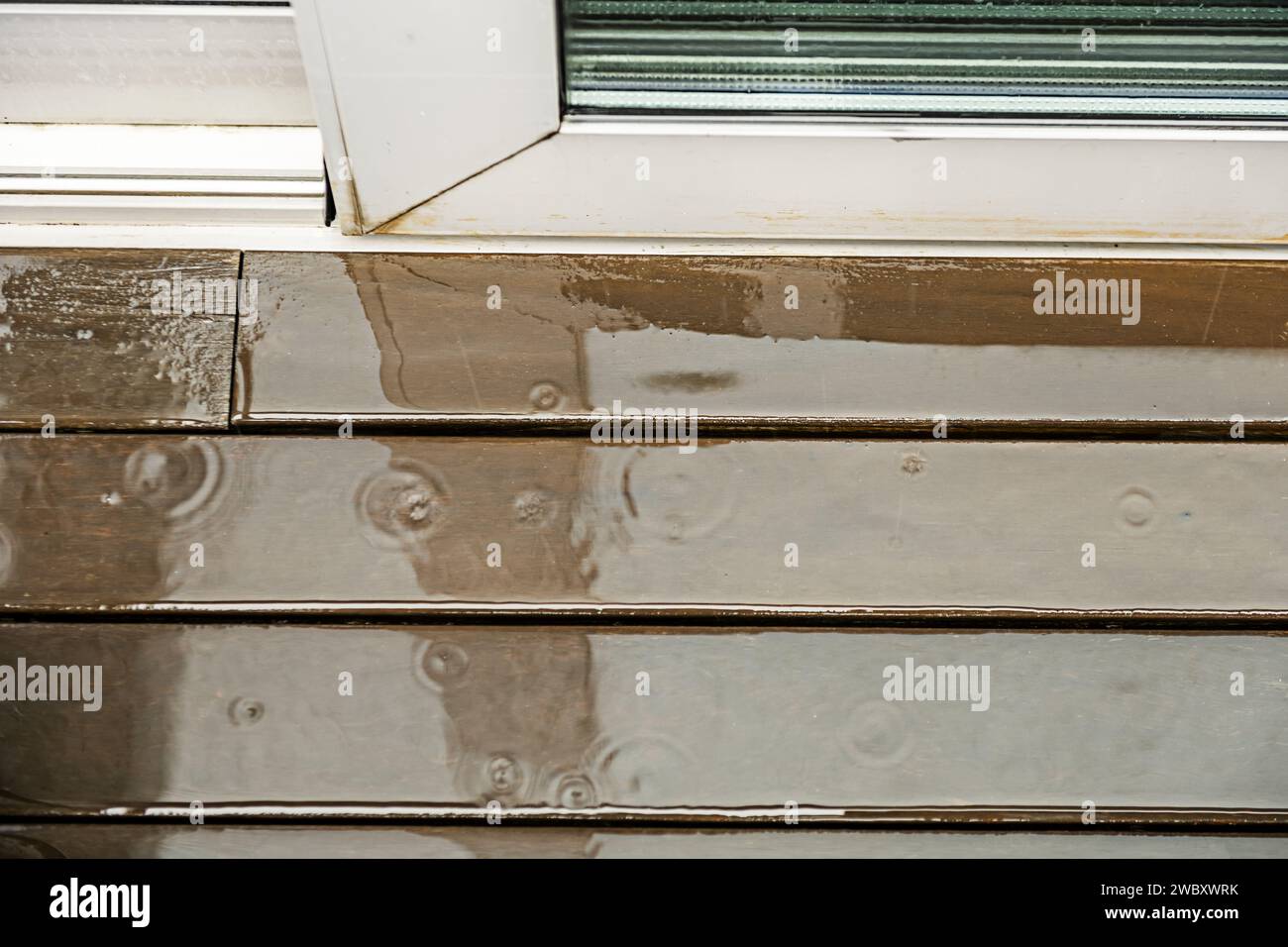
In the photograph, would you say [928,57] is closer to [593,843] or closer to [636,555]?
[636,555]

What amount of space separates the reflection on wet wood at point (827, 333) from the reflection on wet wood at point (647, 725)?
18cm

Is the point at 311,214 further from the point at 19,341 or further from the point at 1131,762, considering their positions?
the point at 1131,762

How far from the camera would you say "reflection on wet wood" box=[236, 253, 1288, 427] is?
64 centimetres

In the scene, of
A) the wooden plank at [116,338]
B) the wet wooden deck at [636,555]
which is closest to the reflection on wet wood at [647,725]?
the wet wooden deck at [636,555]

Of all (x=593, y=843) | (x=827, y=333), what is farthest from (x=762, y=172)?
(x=593, y=843)

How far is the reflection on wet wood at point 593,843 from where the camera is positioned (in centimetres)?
64

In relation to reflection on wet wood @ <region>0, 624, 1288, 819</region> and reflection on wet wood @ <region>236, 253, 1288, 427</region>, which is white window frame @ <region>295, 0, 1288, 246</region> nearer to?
reflection on wet wood @ <region>236, 253, 1288, 427</region>

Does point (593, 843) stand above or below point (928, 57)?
below

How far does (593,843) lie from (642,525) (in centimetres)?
25

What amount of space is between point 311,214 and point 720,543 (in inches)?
16.1

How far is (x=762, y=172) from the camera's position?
2.03 feet

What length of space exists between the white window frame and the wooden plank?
0.13m

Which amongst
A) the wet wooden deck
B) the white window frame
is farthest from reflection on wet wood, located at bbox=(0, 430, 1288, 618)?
the white window frame

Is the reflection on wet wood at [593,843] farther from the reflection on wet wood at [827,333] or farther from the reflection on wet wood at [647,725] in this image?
the reflection on wet wood at [827,333]
